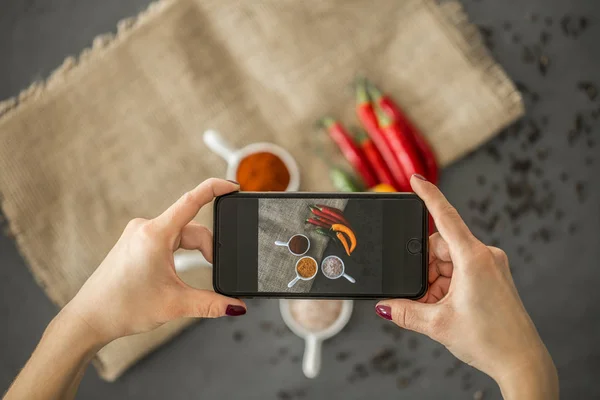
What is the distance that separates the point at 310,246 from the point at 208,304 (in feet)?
0.61

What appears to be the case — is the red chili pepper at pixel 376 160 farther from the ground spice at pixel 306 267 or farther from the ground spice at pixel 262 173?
the ground spice at pixel 306 267

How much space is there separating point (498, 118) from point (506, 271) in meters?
0.49

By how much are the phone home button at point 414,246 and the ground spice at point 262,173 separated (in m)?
0.37

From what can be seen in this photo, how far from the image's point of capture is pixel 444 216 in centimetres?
79

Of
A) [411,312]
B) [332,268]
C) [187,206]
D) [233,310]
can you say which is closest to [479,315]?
[411,312]

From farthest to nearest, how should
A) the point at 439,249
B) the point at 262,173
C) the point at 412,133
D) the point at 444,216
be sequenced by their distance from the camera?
the point at 412,133 → the point at 262,173 → the point at 439,249 → the point at 444,216

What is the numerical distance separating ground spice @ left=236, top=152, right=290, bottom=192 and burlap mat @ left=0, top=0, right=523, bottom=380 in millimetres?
101

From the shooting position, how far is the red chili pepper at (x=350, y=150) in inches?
46.3

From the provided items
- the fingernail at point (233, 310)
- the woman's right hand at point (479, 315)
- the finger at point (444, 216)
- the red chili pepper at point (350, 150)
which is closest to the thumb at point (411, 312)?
the woman's right hand at point (479, 315)

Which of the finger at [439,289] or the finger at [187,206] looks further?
the finger at [439,289]

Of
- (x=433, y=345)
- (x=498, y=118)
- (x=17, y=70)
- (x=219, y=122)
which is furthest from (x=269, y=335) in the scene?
(x=17, y=70)

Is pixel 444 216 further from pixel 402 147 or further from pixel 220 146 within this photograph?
pixel 220 146

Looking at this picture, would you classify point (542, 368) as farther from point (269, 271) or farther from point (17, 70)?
point (17, 70)

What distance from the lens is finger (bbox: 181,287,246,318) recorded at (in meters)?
0.80
